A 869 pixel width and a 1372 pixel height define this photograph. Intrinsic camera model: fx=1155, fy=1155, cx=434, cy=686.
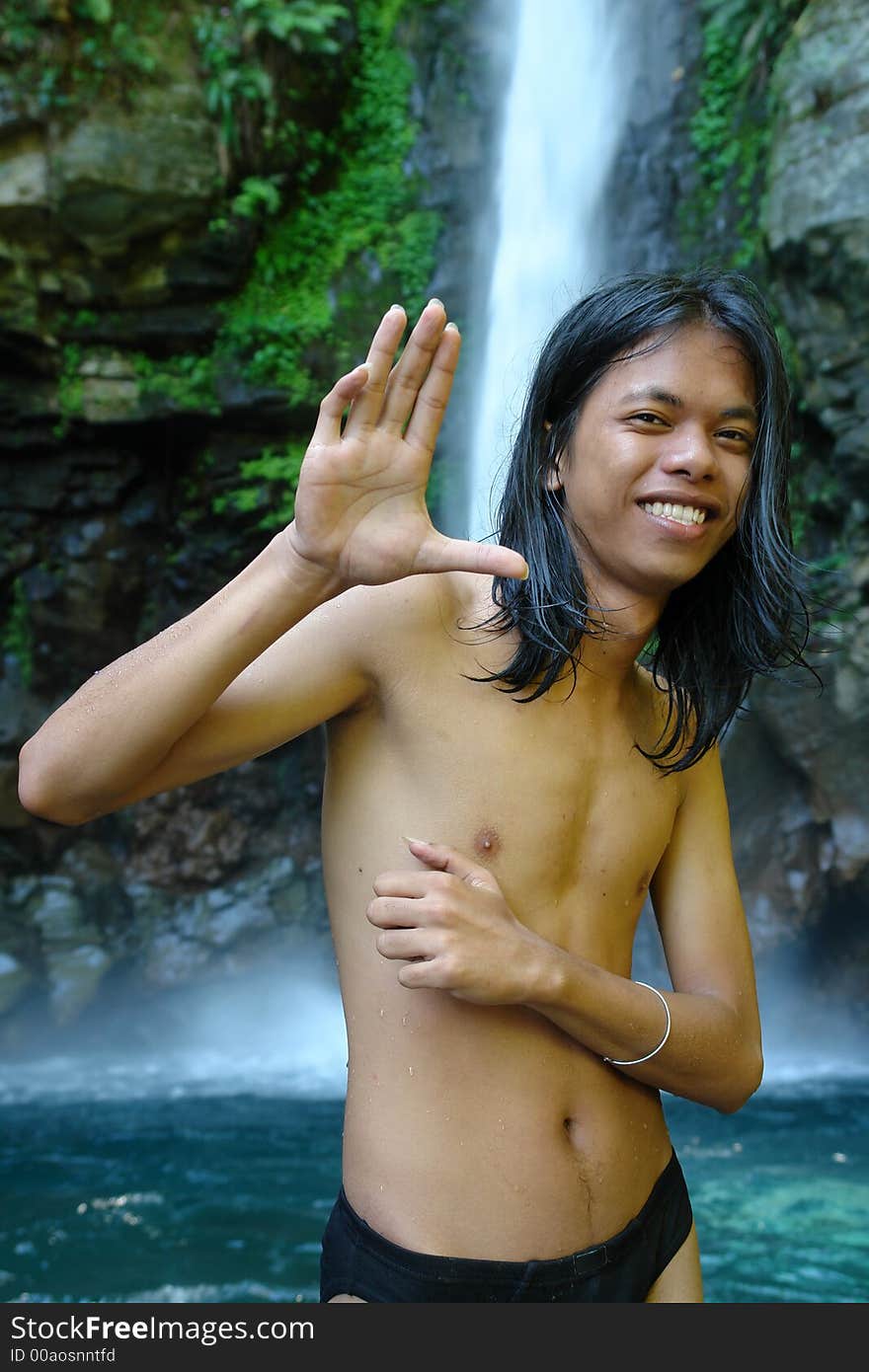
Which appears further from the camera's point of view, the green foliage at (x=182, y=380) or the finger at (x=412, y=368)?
the green foliage at (x=182, y=380)

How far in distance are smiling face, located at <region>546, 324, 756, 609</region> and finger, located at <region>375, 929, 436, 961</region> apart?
24.5 inches

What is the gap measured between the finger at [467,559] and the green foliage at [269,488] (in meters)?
6.48

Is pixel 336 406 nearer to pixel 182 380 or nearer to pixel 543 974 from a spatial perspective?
pixel 543 974

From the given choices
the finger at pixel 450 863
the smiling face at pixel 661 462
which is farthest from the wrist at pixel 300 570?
the smiling face at pixel 661 462

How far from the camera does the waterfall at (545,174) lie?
8.14 m

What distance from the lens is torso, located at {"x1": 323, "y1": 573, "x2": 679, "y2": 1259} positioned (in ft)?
5.09

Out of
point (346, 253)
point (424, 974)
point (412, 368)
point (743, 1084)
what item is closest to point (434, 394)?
point (412, 368)

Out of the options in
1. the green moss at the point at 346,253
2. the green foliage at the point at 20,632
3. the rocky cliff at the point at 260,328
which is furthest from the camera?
the green foliage at the point at 20,632

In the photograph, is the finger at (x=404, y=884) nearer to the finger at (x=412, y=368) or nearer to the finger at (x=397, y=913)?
the finger at (x=397, y=913)

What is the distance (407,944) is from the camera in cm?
139

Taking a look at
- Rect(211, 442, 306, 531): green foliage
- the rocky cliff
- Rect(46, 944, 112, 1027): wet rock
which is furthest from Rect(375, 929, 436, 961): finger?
Rect(46, 944, 112, 1027): wet rock

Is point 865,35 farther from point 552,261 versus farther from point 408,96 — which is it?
point 408,96

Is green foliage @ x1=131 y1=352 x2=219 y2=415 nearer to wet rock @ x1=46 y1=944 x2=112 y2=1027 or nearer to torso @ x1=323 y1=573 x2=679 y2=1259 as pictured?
wet rock @ x1=46 y1=944 x2=112 y2=1027

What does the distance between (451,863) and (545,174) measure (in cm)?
801
